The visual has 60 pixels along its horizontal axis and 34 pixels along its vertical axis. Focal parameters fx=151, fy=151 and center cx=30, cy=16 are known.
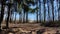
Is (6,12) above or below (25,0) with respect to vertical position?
below

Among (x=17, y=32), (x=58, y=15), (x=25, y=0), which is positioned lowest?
(x=17, y=32)

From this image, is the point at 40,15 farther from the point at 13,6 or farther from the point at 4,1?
the point at 4,1

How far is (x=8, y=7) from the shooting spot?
10828mm

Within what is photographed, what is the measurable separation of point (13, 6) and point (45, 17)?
7557mm

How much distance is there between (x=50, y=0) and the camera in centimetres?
1767

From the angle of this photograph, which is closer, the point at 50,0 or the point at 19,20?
the point at 50,0

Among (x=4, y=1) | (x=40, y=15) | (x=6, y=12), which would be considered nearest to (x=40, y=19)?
(x=40, y=15)

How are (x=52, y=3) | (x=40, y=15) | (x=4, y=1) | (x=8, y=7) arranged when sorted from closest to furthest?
(x=4, y=1) < (x=8, y=7) < (x=52, y=3) < (x=40, y=15)

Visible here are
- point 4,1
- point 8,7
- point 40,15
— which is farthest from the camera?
point 40,15

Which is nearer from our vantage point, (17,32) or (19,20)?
(17,32)

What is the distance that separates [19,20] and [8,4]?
8.54m

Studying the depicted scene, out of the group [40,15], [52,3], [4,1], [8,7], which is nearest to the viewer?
[4,1]

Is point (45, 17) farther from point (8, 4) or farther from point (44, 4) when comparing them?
point (8, 4)

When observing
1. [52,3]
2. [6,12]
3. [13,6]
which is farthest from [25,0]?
[52,3]
